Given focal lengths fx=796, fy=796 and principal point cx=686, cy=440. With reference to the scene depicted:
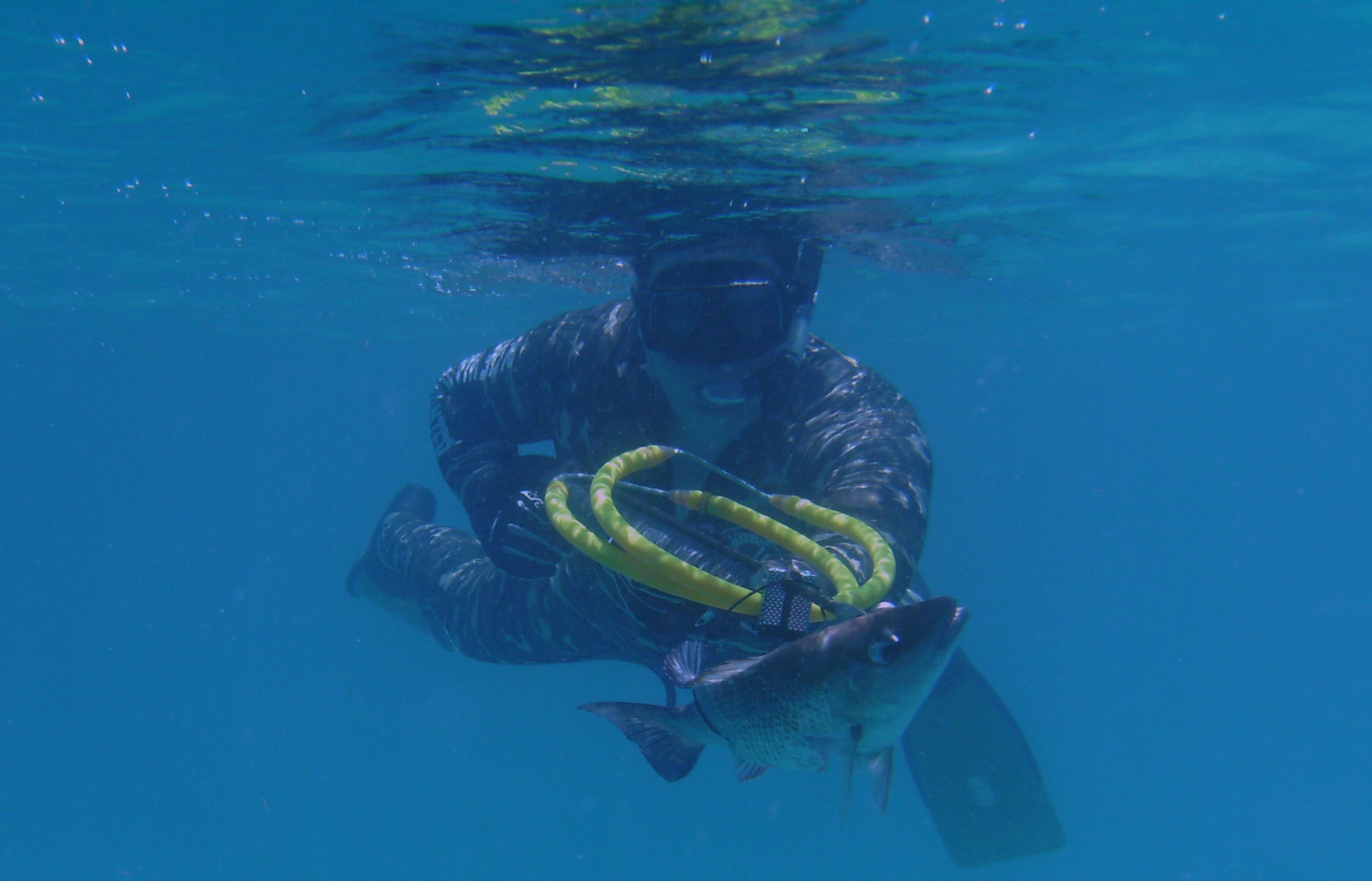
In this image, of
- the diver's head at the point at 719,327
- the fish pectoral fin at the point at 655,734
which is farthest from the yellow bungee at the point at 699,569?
the diver's head at the point at 719,327

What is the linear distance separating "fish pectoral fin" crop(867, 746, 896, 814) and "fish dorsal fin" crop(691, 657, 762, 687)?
0.44 metres

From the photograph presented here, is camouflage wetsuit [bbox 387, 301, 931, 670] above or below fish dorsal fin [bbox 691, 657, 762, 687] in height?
below

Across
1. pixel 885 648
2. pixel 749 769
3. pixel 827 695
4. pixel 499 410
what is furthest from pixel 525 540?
pixel 885 648

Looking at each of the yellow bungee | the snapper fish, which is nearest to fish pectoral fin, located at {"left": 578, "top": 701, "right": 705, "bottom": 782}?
the snapper fish

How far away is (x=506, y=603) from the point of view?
5.96 m

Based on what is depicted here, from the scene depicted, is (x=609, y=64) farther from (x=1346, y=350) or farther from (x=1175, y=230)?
(x=1346, y=350)

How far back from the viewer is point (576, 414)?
5.75 metres

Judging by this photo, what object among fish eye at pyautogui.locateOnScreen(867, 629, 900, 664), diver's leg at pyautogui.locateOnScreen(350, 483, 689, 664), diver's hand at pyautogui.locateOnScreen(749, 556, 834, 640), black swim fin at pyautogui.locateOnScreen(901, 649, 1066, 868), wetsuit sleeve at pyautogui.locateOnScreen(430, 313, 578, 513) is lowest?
black swim fin at pyautogui.locateOnScreen(901, 649, 1066, 868)

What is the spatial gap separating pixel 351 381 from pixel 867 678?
58.2m

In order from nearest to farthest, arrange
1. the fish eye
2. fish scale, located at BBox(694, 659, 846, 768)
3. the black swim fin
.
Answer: the fish eye < fish scale, located at BBox(694, 659, 846, 768) < the black swim fin

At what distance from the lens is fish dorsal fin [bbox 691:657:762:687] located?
6.96 ft

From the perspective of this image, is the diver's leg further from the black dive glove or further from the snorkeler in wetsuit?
the black dive glove

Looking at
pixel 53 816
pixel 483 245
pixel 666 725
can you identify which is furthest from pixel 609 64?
pixel 53 816

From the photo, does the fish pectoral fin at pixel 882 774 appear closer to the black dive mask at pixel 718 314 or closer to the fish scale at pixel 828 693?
the fish scale at pixel 828 693
